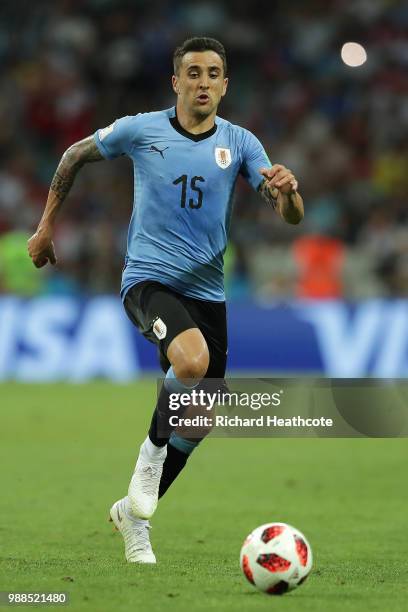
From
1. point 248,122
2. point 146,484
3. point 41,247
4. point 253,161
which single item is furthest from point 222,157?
point 248,122

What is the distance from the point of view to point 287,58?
21562mm

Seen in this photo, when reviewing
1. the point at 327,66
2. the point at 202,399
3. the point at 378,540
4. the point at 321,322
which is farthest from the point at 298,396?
the point at 327,66

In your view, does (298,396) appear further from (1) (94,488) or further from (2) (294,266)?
(2) (294,266)

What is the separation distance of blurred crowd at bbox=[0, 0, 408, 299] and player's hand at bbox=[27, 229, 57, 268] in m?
11.6

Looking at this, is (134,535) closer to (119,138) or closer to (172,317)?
(172,317)

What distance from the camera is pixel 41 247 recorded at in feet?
22.0

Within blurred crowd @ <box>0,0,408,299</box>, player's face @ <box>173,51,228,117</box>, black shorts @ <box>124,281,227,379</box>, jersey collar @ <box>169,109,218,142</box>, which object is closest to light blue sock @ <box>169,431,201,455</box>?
black shorts @ <box>124,281,227,379</box>

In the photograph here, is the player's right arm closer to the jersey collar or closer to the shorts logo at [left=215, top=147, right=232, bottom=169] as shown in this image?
the jersey collar

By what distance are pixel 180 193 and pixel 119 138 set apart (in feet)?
1.48

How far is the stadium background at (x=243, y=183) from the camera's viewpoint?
1659cm

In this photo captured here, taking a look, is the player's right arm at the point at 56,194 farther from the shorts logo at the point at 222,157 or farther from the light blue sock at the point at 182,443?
the light blue sock at the point at 182,443

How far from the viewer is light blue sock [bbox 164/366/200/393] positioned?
6283 millimetres

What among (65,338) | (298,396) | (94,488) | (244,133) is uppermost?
(244,133)

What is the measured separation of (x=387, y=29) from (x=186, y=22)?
334cm
